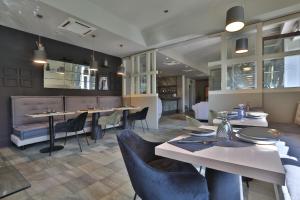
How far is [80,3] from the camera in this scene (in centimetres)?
339

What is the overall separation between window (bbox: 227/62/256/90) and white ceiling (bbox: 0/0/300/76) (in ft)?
3.56

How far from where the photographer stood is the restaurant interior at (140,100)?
1.01m

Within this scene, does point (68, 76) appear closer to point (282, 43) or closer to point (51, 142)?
point (51, 142)

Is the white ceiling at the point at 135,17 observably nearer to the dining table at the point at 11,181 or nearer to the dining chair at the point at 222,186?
the dining table at the point at 11,181

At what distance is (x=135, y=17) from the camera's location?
425 cm

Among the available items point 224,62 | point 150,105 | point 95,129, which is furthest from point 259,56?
point 95,129

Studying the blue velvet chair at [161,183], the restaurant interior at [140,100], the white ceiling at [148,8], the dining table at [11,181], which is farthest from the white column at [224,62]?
the dining table at [11,181]

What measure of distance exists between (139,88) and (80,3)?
11.5 feet

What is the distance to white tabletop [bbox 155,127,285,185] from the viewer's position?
635mm

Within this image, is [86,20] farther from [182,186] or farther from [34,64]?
[182,186]

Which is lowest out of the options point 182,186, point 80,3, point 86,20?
point 182,186

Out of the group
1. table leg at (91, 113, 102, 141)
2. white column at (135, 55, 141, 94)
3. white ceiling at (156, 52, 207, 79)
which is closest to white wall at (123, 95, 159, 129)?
white column at (135, 55, 141, 94)

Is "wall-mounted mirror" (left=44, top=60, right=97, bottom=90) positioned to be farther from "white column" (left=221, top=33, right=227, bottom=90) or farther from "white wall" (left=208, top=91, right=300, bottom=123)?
"white wall" (left=208, top=91, right=300, bottom=123)

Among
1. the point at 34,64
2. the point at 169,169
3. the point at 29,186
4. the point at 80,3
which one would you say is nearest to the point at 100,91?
the point at 34,64
